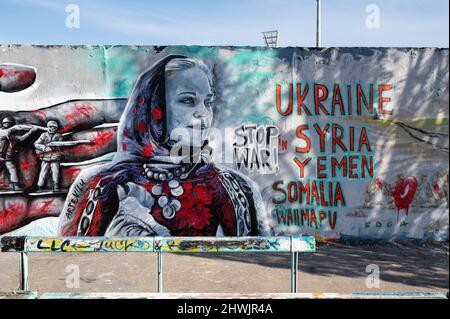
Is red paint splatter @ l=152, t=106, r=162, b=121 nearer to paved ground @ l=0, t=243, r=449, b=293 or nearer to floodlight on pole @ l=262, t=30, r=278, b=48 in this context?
paved ground @ l=0, t=243, r=449, b=293

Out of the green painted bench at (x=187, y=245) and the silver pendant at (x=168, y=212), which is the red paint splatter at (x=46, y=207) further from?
the green painted bench at (x=187, y=245)

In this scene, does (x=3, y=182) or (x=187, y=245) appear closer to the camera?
(x=187, y=245)

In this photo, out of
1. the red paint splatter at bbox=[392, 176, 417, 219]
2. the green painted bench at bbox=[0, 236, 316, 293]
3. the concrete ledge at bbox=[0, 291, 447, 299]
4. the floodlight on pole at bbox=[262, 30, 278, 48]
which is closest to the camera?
the concrete ledge at bbox=[0, 291, 447, 299]

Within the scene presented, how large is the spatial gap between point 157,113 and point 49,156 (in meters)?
2.03

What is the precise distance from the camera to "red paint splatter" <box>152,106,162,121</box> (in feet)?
22.3

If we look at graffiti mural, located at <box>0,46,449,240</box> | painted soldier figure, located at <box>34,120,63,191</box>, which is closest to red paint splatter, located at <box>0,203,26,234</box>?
graffiti mural, located at <box>0,46,449,240</box>

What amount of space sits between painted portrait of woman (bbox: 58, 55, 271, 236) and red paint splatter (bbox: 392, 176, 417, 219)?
8.16ft

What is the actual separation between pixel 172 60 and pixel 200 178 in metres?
2.11

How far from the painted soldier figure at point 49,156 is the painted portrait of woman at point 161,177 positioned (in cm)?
43

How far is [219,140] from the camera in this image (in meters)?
6.89

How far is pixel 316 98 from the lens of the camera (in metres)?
6.84

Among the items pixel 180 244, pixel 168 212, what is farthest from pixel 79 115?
pixel 180 244

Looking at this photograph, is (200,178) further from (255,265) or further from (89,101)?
(89,101)

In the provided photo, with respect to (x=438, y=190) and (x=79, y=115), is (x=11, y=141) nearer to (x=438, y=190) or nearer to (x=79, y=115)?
(x=79, y=115)
